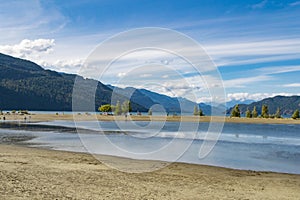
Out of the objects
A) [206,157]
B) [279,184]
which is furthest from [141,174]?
[206,157]

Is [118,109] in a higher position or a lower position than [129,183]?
higher

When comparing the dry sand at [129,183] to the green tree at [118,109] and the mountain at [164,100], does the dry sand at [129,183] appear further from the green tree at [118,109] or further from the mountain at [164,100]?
the green tree at [118,109]

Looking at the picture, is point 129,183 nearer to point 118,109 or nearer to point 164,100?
point 164,100

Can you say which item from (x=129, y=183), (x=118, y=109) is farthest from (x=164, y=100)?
(x=118, y=109)

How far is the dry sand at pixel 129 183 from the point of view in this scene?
41.4 feet

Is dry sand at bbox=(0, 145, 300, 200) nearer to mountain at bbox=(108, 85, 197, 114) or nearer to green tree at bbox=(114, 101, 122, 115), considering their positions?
mountain at bbox=(108, 85, 197, 114)

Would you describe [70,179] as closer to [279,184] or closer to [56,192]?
[56,192]

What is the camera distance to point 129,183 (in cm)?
1483

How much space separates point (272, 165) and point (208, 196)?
12.4 metres

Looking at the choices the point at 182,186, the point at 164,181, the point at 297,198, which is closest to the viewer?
the point at 297,198

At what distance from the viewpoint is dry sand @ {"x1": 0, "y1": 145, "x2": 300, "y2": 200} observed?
1261cm

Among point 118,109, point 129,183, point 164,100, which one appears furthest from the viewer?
point 118,109

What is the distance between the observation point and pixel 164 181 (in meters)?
15.7

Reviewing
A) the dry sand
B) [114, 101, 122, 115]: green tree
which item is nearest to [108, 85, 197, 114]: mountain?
the dry sand
